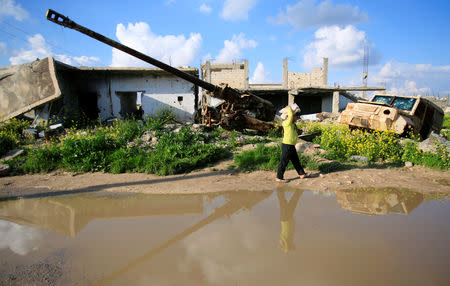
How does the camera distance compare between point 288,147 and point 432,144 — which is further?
point 432,144

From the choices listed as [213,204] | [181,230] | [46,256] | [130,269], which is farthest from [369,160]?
[46,256]

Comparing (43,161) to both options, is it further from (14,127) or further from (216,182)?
(216,182)

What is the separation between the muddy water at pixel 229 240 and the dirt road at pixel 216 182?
0.49 metres

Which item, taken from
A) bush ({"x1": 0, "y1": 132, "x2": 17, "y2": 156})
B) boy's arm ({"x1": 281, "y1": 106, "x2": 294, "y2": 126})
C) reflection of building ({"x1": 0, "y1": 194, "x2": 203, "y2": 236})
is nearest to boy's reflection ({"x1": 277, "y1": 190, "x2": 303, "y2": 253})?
reflection of building ({"x1": 0, "y1": 194, "x2": 203, "y2": 236})

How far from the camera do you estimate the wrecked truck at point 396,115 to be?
7.78 m

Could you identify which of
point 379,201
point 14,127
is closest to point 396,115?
point 379,201

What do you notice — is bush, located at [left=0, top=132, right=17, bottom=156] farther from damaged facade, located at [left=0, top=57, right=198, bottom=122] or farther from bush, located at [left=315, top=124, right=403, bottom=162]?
bush, located at [left=315, top=124, right=403, bottom=162]

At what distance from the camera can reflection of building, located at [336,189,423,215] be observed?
3752 millimetres

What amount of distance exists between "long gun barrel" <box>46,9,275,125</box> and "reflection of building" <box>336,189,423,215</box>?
507cm

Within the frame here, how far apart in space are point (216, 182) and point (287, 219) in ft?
6.93

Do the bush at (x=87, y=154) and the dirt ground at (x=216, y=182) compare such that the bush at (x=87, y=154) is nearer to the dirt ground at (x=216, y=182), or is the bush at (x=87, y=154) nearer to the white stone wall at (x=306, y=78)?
the dirt ground at (x=216, y=182)

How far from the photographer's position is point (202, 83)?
7922 millimetres

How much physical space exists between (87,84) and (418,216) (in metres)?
13.4

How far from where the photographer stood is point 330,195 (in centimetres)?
445
